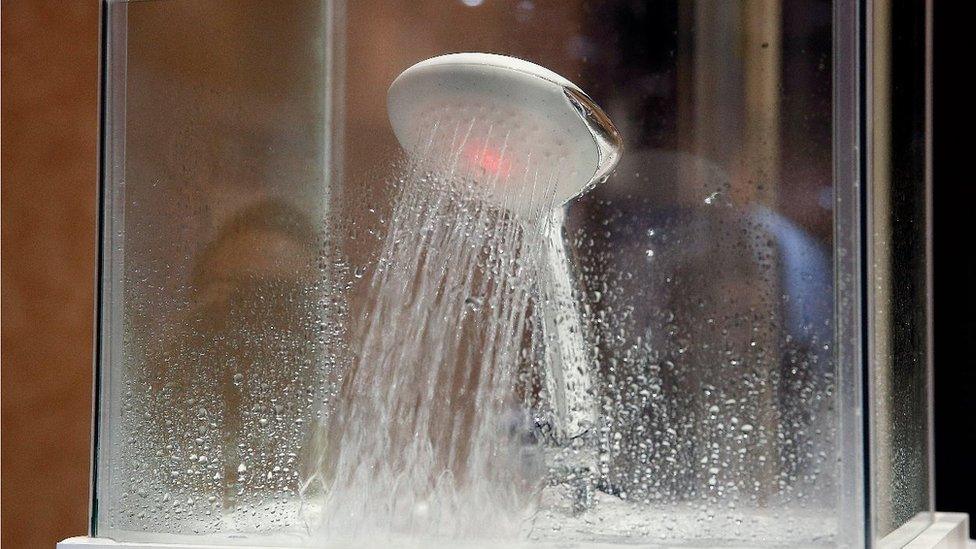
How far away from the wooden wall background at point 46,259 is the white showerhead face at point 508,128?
100 centimetres

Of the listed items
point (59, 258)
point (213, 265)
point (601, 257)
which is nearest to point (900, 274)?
point (601, 257)

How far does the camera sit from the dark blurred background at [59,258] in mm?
1768


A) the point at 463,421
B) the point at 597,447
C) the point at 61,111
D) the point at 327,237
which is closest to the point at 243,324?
the point at 327,237

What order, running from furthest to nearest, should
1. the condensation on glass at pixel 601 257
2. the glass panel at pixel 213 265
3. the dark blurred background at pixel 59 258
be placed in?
the dark blurred background at pixel 59 258
the glass panel at pixel 213 265
the condensation on glass at pixel 601 257

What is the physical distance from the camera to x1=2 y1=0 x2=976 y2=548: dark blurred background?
177 centimetres

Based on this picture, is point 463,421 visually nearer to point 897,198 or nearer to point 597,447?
point 597,447

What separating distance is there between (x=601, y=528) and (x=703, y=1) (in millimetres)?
429

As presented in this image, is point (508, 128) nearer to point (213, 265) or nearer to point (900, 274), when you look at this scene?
point (213, 265)

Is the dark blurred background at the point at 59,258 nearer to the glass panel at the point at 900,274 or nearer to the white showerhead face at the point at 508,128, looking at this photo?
the glass panel at the point at 900,274

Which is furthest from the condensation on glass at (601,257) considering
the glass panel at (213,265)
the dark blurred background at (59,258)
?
the dark blurred background at (59,258)

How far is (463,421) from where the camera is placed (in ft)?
3.11

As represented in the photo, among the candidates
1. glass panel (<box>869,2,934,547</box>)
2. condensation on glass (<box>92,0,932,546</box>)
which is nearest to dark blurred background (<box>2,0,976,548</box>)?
glass panel (<box>869,2,934,547</box>)

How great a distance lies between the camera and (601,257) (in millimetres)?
911

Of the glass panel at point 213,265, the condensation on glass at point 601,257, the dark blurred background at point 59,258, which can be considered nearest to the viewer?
the condensation on glass at point 601,257
